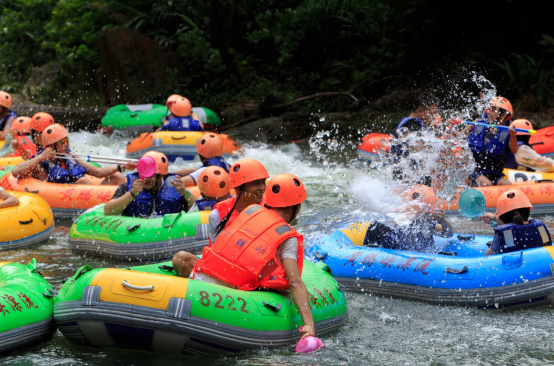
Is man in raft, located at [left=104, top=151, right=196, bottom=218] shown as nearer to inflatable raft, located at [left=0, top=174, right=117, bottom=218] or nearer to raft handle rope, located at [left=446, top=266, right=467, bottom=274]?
inflatable raft, located at [left=0, top=174, right=117, bottom=218]

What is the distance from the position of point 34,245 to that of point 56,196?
1.19 metres

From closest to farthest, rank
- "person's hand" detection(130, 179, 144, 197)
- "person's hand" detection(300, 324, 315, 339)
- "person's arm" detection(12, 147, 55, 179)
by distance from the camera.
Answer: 1. "person's hand" detection(300, 324, 315, 339)
2. "person's hand" detection(130, 179, 144, 197)
3. "person's arm" detection(12, 147, 55, 179)

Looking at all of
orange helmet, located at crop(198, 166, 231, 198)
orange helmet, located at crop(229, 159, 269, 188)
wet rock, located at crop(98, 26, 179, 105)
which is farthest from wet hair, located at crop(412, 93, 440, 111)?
orange helmet, located at crop(229, 159, 269, 188)

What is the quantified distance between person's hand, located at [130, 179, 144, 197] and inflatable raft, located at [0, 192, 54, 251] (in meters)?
1.40

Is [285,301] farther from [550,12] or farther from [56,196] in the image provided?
[550,12]

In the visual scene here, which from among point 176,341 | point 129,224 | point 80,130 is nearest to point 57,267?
point 129,224

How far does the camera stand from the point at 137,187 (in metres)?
6.62

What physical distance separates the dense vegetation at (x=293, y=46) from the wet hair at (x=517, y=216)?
8534mm

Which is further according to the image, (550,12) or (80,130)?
(80,130)

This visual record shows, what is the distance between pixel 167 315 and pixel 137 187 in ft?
9.29

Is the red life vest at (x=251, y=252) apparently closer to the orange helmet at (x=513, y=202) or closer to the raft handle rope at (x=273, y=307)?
the raft handle rope at (x=273, y=307)

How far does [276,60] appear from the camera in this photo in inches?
691

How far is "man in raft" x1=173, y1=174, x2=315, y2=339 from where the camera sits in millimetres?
4086

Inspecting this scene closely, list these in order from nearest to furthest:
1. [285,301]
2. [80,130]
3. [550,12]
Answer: [285,301]
[550,12]
[80,130]
